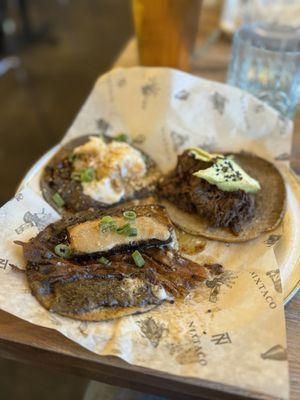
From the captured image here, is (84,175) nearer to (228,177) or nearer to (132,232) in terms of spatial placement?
(132,232)

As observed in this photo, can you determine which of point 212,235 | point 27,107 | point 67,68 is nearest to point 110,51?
point 67,68

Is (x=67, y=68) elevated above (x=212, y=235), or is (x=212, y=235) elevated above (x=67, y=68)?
(x=212, y=235)

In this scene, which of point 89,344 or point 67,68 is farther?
point 67,68

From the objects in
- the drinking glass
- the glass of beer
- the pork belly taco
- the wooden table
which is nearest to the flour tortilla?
the pork belly taco

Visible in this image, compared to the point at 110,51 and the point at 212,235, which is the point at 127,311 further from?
the point at 110,51

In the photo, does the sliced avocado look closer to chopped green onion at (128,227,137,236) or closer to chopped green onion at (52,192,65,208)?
chopped green onion at (128,227,137,236)

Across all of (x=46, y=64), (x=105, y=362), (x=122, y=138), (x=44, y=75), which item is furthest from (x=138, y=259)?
(x=46, y=64)
